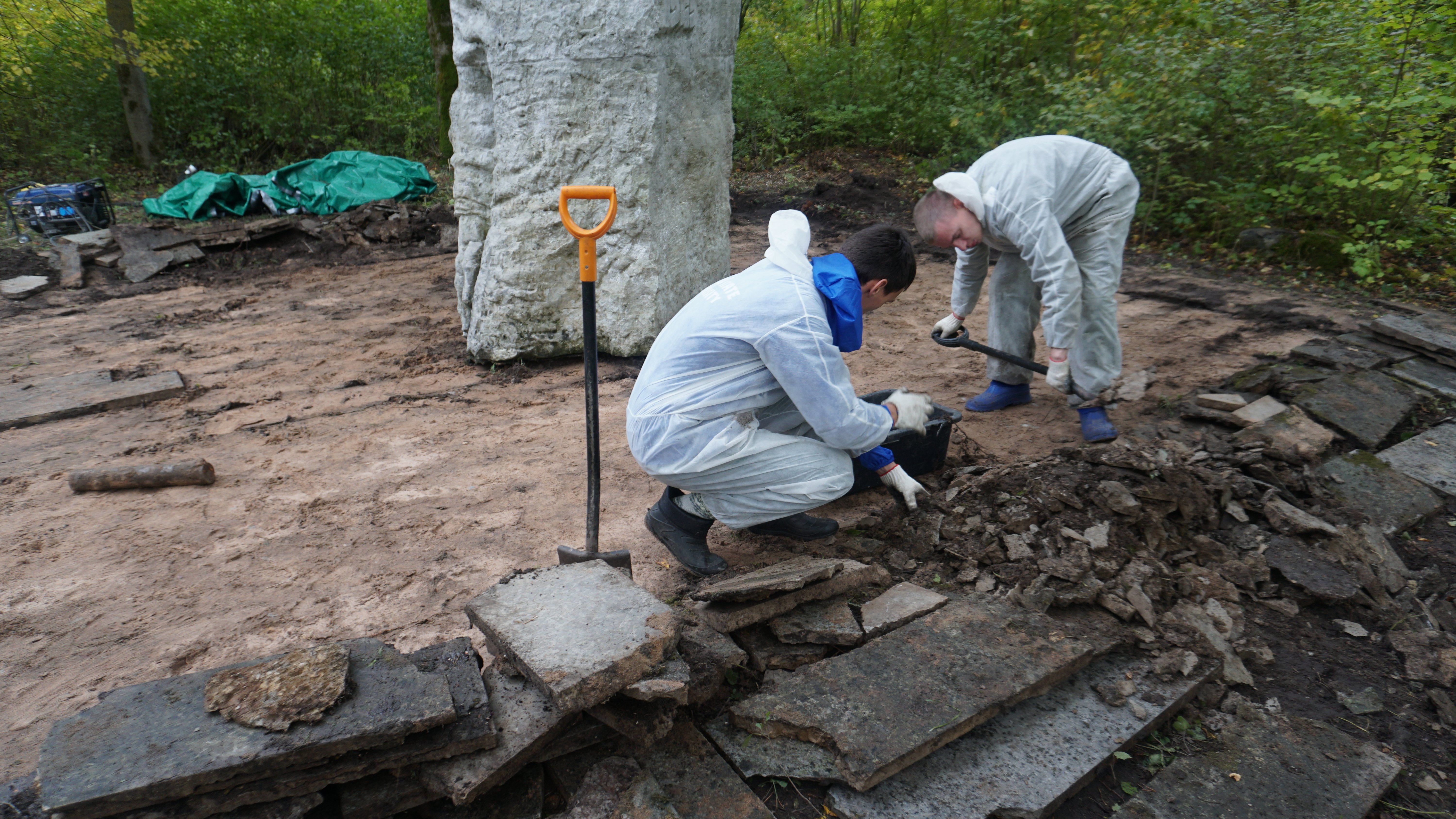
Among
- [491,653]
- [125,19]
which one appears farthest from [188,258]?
[491,653]

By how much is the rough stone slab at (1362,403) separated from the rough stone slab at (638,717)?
381 cm

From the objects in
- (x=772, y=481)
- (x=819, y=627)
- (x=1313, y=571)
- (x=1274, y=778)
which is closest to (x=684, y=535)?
(x=772, y=481)

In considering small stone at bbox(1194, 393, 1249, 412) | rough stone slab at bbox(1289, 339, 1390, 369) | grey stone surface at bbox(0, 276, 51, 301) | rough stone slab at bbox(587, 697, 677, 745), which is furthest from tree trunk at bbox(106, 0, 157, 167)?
rough stone slab at bbox(1289, 339, 1390, 369)

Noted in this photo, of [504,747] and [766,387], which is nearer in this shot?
[504,747]

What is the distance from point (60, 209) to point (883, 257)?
9.92 m

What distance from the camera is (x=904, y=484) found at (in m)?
3.19

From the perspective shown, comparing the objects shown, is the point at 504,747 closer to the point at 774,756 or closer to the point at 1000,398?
the point at 774,756

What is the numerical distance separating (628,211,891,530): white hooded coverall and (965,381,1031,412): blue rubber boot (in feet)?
6.12

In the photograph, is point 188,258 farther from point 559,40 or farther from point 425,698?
point 425,698

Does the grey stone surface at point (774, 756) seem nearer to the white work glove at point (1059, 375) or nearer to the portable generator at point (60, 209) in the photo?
the white work glove at point (1059, 375)

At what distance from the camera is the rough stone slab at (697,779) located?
189 cm

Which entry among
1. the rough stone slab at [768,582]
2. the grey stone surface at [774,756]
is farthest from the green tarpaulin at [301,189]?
the grey stone surface at [774,756]

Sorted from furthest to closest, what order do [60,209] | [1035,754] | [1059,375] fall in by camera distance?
[60,209]
[1059,375]
[1035,754]

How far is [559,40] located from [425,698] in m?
4.06
